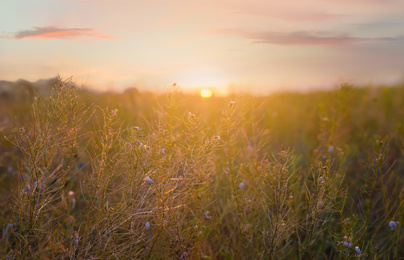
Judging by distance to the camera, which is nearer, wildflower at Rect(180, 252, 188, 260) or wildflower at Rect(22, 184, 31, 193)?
wildflower at Rect(22, 184, 31, 193)

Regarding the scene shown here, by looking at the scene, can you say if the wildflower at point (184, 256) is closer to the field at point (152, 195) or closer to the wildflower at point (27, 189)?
the field at point (152, 195)

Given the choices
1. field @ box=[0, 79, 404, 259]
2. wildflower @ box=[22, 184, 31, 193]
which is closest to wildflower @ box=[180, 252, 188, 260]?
field @ box=[0, 79, 404, 259]

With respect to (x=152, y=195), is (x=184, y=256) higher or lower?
lower

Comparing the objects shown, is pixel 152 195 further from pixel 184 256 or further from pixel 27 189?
pixel 27 189

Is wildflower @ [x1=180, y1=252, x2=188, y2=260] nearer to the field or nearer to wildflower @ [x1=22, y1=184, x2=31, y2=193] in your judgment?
Result: the field

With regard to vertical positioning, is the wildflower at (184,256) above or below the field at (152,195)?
below

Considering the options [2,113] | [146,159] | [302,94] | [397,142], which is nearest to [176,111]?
[146,159]

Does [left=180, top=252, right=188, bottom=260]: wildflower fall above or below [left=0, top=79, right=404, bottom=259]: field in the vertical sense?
below

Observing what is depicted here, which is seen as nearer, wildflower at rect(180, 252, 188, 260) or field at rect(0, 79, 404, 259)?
field at rect(0, 79, 404, 259)

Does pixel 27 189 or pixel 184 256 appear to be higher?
pixel 27 189

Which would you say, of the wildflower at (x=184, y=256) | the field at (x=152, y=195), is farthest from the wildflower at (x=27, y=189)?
the wildflower at (x=184, y=256)

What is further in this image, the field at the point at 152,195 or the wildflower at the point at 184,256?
the wildflower at the point at 184,256

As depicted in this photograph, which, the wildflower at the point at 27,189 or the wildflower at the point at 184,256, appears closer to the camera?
the wildflower at the point at 27,189

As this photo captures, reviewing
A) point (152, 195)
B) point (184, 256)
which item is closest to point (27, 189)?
point (152, 195)
